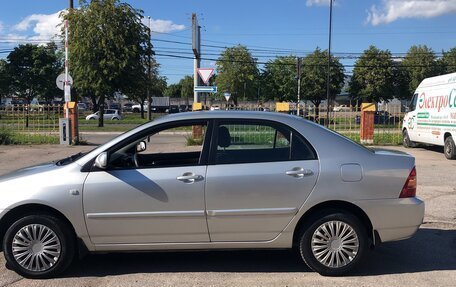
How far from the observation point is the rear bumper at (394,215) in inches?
185

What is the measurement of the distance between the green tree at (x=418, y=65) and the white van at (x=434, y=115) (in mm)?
42263

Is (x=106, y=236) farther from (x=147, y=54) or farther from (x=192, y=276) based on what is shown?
(x=147, y=54)

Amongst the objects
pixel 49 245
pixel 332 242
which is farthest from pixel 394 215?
pixel 49 245

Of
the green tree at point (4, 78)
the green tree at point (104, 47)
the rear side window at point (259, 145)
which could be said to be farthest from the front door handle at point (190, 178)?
the green tree at point (4, 78)

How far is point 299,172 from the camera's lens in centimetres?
463

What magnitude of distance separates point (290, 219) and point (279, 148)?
73cm

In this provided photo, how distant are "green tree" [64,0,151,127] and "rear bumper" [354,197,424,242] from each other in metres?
27.9

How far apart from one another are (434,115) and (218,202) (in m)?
12.5

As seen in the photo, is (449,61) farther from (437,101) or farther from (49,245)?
(49,245)

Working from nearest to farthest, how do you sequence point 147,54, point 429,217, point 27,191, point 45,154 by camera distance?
point 27,191, point 429,217, point 45,154, point 147,54

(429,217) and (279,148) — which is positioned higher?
(279,148)

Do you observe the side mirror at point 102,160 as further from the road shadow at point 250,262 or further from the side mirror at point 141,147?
the road shadow at point 250,262

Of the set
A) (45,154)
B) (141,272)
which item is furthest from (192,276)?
(45,154)

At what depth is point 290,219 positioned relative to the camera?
4.67 m
